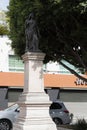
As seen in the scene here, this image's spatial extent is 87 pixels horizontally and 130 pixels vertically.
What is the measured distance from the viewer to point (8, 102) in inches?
1576

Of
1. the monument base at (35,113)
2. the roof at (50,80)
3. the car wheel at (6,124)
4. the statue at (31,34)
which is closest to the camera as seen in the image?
the monument base at (35,113)

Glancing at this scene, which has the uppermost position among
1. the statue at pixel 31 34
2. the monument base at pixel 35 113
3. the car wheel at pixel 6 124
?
the statue at pixel 31 34

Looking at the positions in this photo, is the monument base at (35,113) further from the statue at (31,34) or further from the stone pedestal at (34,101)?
the statue at (31,34)

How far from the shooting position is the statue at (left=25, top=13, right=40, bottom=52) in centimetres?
1673

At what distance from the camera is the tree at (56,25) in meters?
15.2

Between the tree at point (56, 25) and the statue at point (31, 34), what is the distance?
0.29 meters

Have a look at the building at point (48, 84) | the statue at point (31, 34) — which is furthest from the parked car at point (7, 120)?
the building at point (48, 84)

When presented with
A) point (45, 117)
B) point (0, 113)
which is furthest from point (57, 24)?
point (0, 113)

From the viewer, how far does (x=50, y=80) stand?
137 feet

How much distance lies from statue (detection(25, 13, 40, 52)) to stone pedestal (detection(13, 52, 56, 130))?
1.41ft

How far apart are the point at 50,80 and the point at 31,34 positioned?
2506cm

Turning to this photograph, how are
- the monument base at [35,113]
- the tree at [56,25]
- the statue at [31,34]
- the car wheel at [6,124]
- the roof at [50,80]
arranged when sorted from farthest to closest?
the roof at [50,80] → the car wheel at [6,124] → the statue at [31,34] → the monument base at [35,113] → the tree at [56,25]

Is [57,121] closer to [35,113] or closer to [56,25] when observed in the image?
[56,25]

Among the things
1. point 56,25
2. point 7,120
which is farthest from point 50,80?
point 56,25
